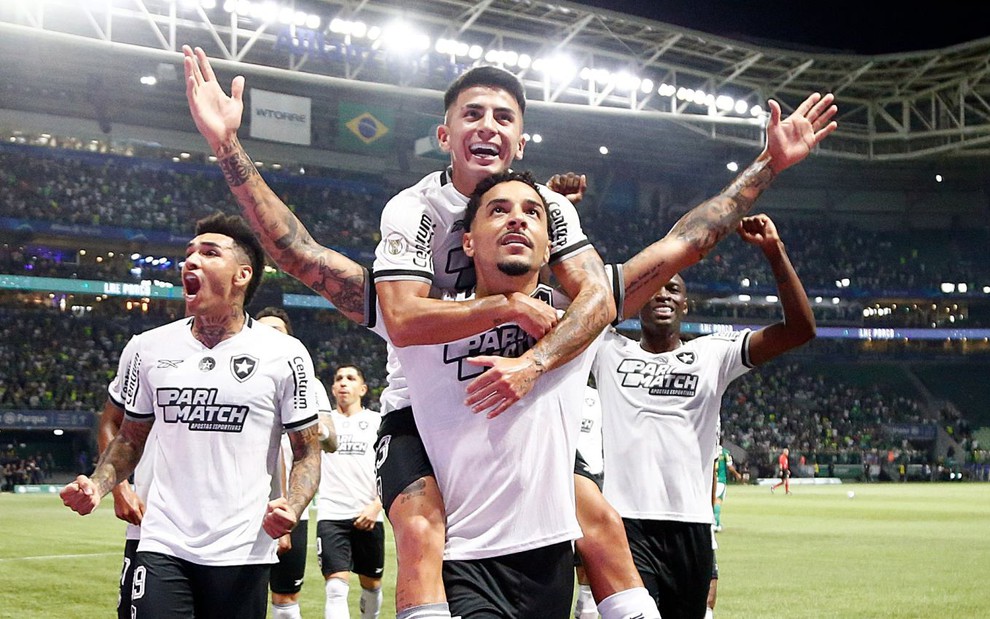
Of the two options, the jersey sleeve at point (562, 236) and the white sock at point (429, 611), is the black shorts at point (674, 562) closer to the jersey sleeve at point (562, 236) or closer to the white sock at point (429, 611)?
the jersey sleeve at point (562, 236)

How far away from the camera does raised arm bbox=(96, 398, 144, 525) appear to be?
577cm

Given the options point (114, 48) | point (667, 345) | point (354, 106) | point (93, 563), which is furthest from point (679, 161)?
point (667, 345)

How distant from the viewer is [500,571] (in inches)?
142

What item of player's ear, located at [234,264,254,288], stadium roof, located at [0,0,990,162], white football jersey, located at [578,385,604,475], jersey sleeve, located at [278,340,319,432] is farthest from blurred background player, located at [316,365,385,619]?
stadium roof, located at [0,0,990,162]

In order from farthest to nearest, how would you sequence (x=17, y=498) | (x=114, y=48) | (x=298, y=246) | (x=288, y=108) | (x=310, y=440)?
(x=288, y=108)
(x=17, y=498)
(x=114, y=48)
(x=310, y=440)
(x=298, y=246)

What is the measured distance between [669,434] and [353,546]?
4605 mm

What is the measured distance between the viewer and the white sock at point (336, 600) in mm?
9172

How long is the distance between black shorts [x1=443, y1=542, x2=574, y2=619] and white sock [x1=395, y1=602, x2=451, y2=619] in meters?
0.06

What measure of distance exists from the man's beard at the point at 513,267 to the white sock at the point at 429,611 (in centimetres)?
110

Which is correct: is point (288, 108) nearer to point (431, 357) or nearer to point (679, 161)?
point (679, 161)

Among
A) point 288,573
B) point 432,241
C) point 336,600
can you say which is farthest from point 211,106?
point 336,600

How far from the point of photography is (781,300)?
586 centimetres

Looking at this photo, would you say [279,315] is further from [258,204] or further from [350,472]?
[258,204]

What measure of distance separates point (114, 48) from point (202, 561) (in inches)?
963
